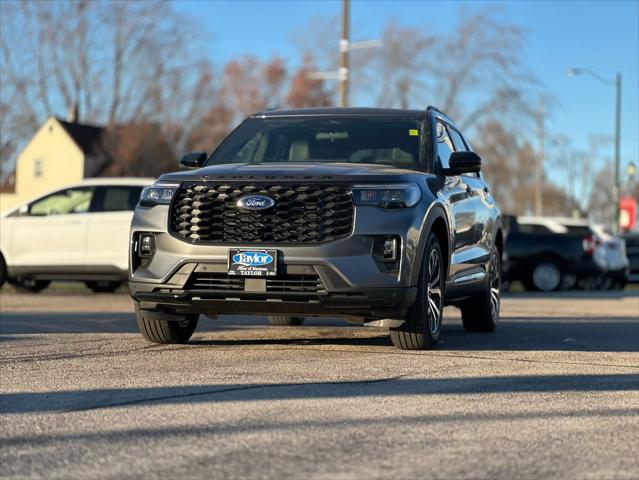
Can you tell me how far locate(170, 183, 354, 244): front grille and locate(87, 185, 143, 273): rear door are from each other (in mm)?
7964

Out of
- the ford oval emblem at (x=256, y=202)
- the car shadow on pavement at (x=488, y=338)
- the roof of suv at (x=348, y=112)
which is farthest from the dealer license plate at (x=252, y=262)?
the roof of suv at (x=348, y=112)

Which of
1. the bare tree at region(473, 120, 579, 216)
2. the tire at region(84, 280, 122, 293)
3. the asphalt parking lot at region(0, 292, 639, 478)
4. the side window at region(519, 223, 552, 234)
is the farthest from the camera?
the bare tree at region(473, 120, 579, 216)

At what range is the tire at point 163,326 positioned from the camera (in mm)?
8008

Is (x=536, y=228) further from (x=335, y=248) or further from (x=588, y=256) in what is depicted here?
(x=335, y=248)

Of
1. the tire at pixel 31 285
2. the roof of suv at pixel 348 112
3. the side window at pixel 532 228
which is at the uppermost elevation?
the roof of suv at pixel 348 112

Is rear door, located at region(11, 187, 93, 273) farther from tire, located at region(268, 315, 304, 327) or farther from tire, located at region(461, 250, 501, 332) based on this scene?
tire, located at region(461, 250, 501, 332)

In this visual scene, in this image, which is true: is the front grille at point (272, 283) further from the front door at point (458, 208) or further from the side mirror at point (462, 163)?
the side mirror at point (462, 163)

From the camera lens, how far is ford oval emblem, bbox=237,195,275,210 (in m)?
7.39

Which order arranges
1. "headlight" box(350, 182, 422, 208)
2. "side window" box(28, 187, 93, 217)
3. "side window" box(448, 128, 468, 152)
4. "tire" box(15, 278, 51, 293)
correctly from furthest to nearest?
"tire" box(15, 278, 51, 293)
"side window" box(28, 187, 93, 217)
"side window" box(448, 128, 468, 152)
"headlight" box(350, 182, 422, 208)

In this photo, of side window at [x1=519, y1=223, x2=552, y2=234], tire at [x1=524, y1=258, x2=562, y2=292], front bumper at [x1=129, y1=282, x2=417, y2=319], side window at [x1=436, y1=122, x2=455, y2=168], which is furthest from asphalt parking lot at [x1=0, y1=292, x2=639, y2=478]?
side window at [x1=519, y1=223, x2=552, y2=234]

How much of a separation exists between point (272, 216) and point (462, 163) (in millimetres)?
→ 2038

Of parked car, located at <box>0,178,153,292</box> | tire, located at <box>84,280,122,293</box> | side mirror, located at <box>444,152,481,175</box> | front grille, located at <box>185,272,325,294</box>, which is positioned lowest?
tire, located at <box>84,280,122,293</box>

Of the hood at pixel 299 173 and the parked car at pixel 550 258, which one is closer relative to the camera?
the hood at pixel 299 173

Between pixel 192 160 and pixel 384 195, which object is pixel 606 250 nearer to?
pixel 192 160
